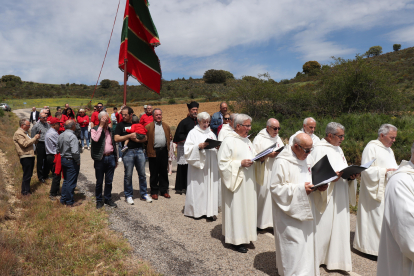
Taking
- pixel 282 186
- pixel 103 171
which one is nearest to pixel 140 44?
pixel 103 171

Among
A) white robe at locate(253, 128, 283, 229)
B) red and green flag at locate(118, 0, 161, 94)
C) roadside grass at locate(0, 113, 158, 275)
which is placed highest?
red and green flag at locate(118, 0, 161, 94)

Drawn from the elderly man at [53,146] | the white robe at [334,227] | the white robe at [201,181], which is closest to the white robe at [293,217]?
the white robe at [334,227]

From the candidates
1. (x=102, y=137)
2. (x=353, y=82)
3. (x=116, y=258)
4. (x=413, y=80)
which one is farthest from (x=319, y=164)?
(x=413, y=80)

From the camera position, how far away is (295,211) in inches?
136

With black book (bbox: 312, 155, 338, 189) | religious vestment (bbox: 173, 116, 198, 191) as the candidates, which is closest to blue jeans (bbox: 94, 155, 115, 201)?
religious vestment (bbox: 173, 116, 198, 191)

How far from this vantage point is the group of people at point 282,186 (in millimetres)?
2645

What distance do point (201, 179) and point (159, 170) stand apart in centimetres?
159

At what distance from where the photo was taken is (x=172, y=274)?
12.6 feet

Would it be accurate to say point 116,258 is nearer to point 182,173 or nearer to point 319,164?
point 319,164

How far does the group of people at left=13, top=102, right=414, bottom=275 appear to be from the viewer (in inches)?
104

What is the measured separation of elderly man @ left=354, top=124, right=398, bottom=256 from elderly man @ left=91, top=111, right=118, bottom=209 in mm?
5064

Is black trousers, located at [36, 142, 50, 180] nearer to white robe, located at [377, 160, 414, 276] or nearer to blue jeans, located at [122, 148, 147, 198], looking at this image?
blue jeans, located at [122, 148, 147, 198]

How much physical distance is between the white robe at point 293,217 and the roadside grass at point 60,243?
1857mm

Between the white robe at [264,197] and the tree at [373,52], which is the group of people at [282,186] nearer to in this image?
the white robe at [264,197]
